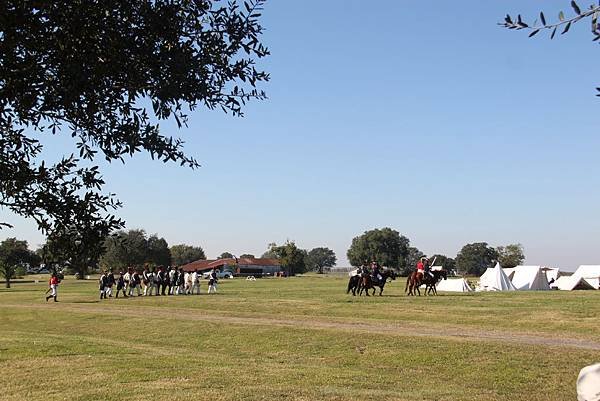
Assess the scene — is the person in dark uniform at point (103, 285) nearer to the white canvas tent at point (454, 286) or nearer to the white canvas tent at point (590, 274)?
the white canvas tent at point (454, 286)

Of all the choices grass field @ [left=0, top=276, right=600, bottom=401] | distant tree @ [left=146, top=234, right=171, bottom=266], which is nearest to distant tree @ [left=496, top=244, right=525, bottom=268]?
distant tree @ [left=146, top=234, right=171, bottom=266]

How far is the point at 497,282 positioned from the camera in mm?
47000

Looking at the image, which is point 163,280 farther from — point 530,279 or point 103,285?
point 530,279

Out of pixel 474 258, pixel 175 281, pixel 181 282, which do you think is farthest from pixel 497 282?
pixel 474 258

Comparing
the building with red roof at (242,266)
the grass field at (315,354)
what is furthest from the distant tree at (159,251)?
the grass field at (315,354)

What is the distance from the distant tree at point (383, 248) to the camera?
573 feet

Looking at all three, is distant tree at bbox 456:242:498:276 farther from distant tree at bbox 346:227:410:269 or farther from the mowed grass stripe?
the mowed grass stripe

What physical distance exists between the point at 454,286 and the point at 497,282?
3201 millimetres

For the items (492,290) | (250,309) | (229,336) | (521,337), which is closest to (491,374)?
(521,337)

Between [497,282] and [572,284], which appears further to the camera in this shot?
[572,284]

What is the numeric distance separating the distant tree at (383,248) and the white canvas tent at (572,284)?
12047 centimetres

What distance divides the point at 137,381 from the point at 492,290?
3769 cm

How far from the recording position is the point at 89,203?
19.7ft

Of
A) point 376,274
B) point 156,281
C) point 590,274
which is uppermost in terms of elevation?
point 376,274
